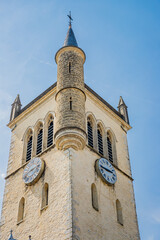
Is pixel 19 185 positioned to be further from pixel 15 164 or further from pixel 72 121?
pixel 72 121

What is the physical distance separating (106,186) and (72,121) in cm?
391

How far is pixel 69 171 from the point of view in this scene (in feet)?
66.5

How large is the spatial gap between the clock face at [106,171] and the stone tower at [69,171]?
0.05m

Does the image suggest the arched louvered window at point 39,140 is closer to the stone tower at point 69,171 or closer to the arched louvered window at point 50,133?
the stone tower at point 69,171

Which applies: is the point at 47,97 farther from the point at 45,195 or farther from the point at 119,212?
the point at 119,212

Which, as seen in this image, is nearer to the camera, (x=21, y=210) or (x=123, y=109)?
(x=21, y=210)

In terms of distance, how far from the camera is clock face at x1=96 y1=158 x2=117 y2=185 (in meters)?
22.0

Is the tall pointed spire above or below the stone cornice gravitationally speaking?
above

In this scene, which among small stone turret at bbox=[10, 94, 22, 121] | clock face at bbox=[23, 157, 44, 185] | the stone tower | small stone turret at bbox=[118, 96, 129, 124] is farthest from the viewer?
small stone turret at bbox=[118, 96, 129, 124]

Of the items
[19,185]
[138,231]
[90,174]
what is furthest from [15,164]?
[138,231]

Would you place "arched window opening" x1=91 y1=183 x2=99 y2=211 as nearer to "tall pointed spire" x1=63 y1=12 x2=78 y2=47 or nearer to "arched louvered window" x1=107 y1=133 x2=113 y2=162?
"arched louvered window" x1=107 y1=133 x2=113 y2=162

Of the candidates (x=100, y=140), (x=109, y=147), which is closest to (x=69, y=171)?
(x=100, y=140)

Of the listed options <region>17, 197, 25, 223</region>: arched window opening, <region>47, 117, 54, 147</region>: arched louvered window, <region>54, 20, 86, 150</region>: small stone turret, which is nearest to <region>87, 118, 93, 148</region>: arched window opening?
<region>47, 117, 54, 147</region>: arched louvered window

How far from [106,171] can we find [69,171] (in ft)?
9.65
